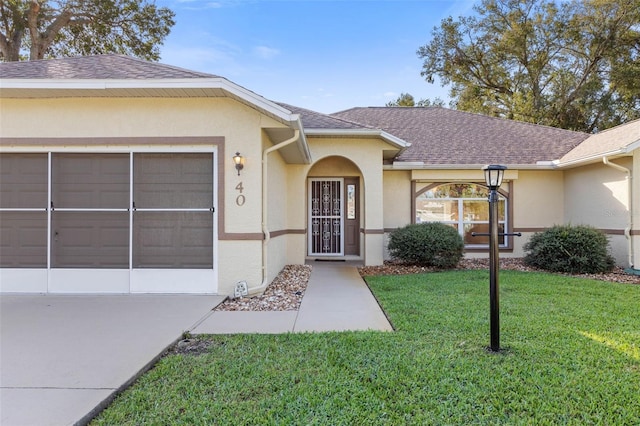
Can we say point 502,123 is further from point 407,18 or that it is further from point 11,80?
point 11,80

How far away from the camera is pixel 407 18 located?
48.3 ft

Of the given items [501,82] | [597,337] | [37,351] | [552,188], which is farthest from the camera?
[501,82]

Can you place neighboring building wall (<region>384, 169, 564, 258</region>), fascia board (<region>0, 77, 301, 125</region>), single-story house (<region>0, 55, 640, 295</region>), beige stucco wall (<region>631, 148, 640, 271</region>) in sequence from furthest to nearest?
neighboring building wall (<region>384, 169, 564, 258</region>) → beige stucco wall (<region>631, 148, 640, 271</region>) → single-story house (<region>0, 55, 640, 295</region>) → fascia board (<region>0, 77, 301, 125</region>)

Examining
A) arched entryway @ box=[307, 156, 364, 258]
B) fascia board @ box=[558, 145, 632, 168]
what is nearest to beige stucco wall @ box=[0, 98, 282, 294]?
arched entryway @ box=[307, 156, 364, 258]

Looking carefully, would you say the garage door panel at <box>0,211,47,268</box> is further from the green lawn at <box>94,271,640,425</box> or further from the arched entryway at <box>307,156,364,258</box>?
the arched entryway at <box>307,156,364,258</box>

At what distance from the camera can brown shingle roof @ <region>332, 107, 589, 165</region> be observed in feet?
38.0

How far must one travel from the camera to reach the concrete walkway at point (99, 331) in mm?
2887

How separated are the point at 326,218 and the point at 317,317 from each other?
21.0ft

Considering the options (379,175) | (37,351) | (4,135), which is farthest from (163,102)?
(379,175)

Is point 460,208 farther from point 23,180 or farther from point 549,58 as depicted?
point 549,58

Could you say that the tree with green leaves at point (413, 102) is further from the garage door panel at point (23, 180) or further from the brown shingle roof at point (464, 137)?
the garage door panel at point (23, 180)

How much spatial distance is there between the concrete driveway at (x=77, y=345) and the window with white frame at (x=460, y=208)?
7.85 m

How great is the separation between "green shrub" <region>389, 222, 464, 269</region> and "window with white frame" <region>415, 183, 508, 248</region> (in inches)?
76.0

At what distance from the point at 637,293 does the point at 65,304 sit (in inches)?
407
